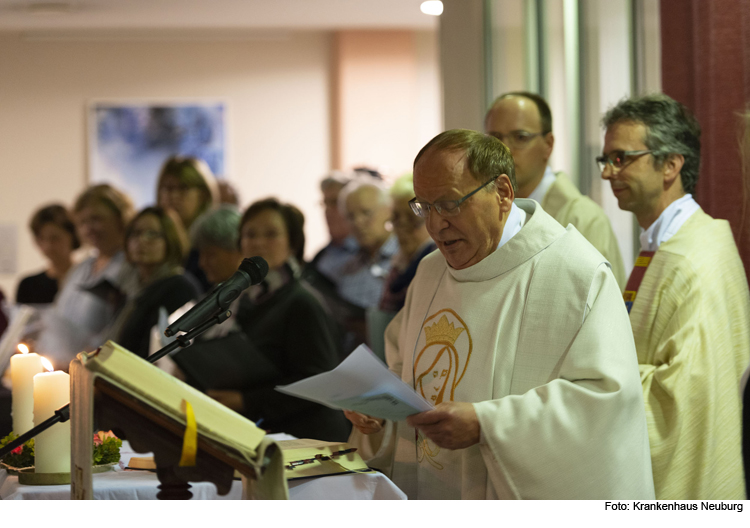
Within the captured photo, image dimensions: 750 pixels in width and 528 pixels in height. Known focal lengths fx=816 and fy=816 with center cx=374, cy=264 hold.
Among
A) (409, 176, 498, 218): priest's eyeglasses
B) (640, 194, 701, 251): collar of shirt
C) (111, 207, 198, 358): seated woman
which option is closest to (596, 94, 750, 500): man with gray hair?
(640, 194, 701, 251): collar of shirt

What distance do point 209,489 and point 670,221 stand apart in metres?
1.55

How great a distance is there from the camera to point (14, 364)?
213cm

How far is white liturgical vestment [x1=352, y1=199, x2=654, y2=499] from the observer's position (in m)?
1.87

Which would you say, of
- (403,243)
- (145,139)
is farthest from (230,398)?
(145,139)

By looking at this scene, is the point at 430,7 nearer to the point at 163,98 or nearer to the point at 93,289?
the point at 163,98

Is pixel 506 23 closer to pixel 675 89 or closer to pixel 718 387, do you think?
pixel 675 89

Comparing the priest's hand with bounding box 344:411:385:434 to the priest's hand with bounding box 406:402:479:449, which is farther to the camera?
the priest's hand with bounding box 344:411:385:434

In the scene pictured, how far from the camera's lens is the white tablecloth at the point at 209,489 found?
1906 mm

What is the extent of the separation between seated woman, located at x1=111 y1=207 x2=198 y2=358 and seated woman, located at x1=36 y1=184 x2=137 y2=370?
0.48ft

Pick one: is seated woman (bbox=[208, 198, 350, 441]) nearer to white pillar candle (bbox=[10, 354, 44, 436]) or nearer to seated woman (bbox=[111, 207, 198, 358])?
seated woman (bbox=[111, 207, 198, 358])
